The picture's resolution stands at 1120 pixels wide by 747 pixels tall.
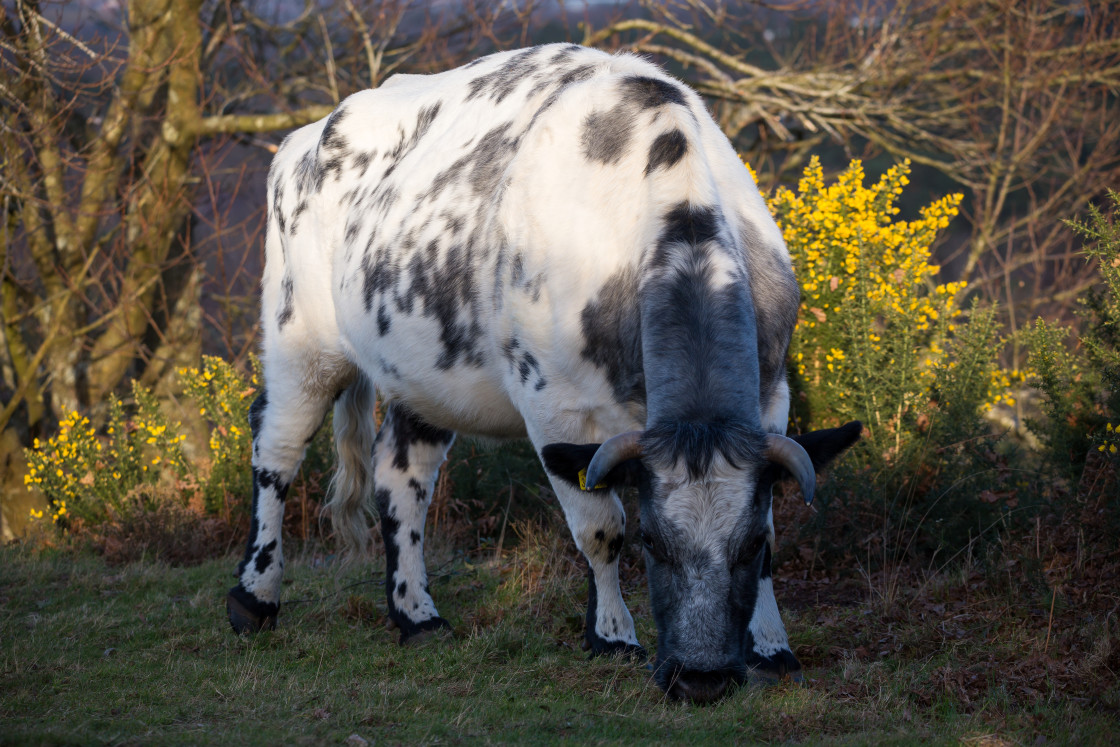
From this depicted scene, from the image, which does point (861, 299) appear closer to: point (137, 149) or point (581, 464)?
point (581, 464)

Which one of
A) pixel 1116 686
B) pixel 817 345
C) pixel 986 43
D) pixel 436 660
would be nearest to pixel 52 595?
pixel 436 660

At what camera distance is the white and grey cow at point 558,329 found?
3188mm

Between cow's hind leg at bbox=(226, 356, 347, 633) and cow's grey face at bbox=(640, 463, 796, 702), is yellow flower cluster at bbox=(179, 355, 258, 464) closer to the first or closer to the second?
cow's hind leg at bbox=(226, 356, 347, 633)

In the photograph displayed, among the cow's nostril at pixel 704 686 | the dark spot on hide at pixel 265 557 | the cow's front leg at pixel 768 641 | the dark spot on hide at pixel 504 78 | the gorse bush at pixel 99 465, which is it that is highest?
the dark spot on hide at pixel 504 78

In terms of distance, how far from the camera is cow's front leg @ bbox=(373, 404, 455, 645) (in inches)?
191

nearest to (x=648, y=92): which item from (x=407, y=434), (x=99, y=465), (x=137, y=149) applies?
(x=407, y=434)

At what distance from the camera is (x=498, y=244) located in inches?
164

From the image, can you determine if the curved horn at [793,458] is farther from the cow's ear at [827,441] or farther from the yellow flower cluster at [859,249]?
the yellow flower cluster at [859,249]

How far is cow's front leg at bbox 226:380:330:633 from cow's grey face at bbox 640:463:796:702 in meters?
2.61

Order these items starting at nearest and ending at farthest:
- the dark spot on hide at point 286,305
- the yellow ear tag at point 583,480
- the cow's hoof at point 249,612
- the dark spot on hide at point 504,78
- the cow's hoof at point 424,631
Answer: the yellow ear tag at point 583,480, the cow's hoof at point 424,631, the dark spot on hide at point 504,78, the cow's hoof at point 249,612, the dark spot on hide at point 286,305

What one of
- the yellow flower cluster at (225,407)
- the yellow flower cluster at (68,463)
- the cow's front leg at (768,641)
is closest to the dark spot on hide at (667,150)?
the cow's front leg at (768,641)

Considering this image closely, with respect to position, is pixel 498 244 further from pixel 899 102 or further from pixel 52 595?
pixel 899 102

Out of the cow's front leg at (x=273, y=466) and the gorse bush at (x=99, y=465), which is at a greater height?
the cow's front leg at (x=273, y=466)

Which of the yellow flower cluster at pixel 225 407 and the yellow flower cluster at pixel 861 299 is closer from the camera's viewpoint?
the yellow flower cluster at pixel 861 299
